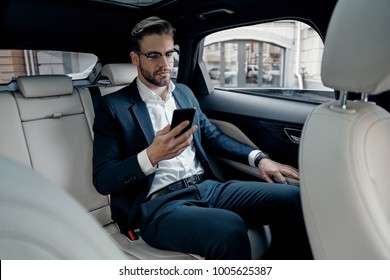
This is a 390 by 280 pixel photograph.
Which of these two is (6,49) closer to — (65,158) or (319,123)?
(65,158)

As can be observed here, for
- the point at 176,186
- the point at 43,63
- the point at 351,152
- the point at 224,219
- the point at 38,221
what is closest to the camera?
the point at 38,221

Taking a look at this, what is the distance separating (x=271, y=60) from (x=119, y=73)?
166cm

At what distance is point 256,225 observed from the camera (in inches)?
46.2

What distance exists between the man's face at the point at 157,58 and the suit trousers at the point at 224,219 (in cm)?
44

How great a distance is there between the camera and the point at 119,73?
5.12 feet

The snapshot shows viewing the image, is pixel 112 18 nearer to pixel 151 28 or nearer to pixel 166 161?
pixel 151 28

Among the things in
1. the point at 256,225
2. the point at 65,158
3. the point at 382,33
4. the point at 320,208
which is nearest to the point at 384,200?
the point at 320,208

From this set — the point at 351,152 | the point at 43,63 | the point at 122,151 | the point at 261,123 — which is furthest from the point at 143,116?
the point at 43,63

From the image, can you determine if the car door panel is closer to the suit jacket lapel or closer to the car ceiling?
the car ceiling

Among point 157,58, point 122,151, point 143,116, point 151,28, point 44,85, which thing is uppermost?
point 151,28

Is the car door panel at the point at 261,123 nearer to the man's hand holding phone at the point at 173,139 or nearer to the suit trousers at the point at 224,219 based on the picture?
the suit trousers at the point at 224,219

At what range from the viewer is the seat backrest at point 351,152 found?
664 mm

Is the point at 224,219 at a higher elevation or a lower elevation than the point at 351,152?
lower

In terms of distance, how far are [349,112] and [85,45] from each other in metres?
1.45
